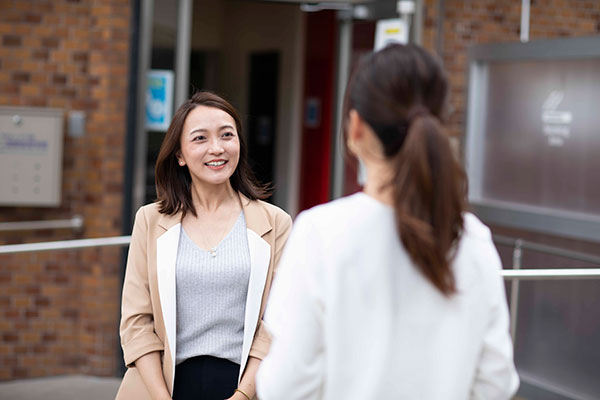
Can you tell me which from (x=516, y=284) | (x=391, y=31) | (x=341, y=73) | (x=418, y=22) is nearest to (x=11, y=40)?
(x=341, y=73)

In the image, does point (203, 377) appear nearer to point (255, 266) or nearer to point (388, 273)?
point (255, 266)

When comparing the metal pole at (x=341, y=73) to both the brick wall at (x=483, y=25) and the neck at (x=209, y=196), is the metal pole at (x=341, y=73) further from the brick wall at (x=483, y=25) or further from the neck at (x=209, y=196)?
the neck at (x=209, y=196)

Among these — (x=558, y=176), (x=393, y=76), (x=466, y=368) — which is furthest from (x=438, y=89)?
(x=558, y=176)

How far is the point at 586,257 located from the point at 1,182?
11.5ft

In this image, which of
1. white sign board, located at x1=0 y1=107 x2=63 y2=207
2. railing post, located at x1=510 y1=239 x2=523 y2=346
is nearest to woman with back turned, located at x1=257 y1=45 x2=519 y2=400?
railing post, located at x1=510 y1=239 x2=523 y2=346

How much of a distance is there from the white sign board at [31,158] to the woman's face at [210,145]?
3348 mm

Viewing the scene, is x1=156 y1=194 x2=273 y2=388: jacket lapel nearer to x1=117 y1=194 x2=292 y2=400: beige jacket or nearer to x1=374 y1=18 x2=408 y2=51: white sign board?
x1=117 y1=194 x2=292 y2=400: beige jacket

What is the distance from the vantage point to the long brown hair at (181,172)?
2611mm

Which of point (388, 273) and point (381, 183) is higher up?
point (381, 183)

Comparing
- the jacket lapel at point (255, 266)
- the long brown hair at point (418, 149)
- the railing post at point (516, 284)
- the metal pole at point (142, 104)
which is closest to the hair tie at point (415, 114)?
the long brown hair at point (418, 149)

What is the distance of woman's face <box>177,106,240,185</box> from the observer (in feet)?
8.45

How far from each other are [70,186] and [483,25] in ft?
10.1

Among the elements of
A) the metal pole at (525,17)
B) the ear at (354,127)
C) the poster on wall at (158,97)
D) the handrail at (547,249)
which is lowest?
the handrail at (547,249)

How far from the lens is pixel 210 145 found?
8.45 ft
